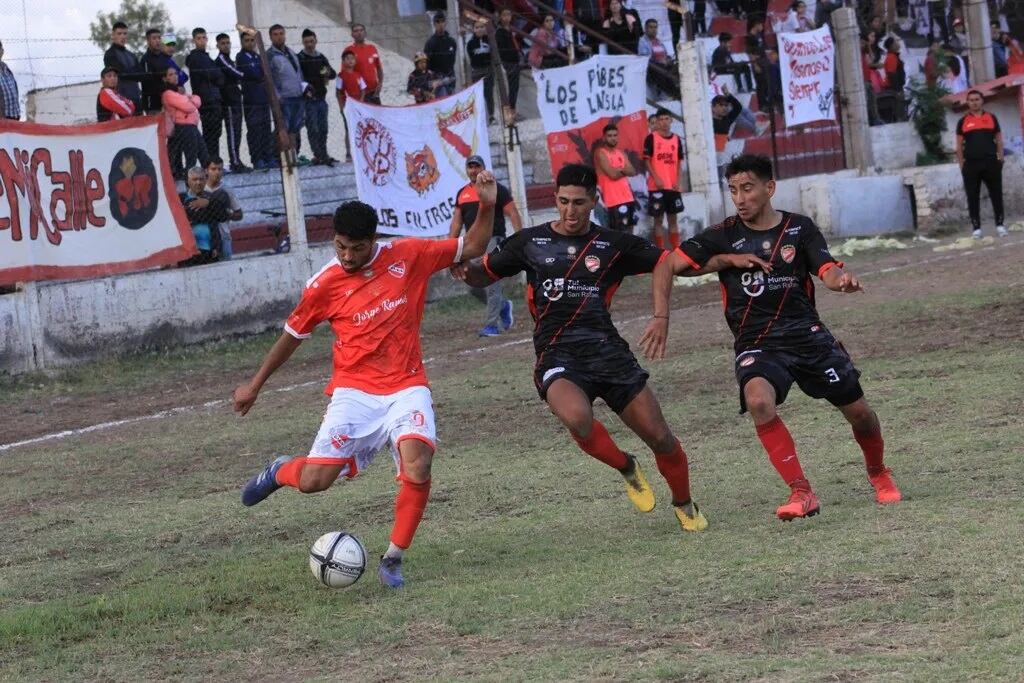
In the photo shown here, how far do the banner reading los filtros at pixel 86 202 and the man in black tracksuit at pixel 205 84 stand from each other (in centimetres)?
108

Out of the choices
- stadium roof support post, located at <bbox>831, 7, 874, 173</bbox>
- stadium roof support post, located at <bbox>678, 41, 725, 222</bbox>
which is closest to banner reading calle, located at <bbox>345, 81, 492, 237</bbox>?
stadium roof support post, located at <bbox>678, 41, 725, 222</bbox>

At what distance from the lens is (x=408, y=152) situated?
60.9 ft

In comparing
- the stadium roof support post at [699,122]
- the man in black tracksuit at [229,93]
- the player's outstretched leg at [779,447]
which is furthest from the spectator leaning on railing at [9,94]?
the stadium roof support post at [699,122]

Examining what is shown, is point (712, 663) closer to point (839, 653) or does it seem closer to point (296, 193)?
point (839, 653)

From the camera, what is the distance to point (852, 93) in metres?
26.5

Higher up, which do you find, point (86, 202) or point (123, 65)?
point (123, 65)

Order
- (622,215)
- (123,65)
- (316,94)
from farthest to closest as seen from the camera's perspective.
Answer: (622,215), (316,94), (123,65)

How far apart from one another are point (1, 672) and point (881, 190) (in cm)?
2079

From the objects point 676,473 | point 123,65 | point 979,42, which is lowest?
point 676,473

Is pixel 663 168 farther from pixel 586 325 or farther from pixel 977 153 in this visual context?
pixel 586 325

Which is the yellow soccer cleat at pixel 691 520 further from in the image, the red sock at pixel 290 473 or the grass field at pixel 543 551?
the red sock at pixel 290 473

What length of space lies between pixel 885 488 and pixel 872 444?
0.22m

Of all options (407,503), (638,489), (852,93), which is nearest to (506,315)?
(638,489)

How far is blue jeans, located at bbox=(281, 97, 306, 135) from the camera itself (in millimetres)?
17987
